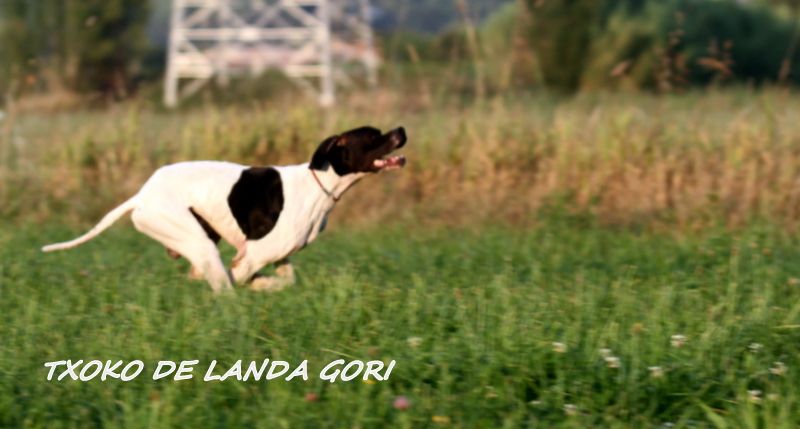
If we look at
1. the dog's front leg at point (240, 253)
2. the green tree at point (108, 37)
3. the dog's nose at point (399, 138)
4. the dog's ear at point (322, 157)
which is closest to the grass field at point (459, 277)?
the dog's front leg at point (240, 253)

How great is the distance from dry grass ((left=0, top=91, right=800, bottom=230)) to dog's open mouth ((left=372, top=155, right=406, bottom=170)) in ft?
11.0

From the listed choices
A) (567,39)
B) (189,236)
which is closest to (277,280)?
(189,236)

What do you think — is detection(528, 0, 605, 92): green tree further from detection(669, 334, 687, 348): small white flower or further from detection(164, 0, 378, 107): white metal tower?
detection(669, 334, 687, 348): small white flower

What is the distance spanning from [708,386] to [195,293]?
2714 millimetres

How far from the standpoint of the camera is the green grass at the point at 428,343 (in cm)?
430

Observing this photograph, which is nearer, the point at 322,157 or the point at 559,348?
the point at 559,348

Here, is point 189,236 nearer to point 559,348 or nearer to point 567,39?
point 559,348

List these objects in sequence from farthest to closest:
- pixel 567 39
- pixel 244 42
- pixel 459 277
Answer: pixel 244 42
pixel 567 39
pixel 459 277

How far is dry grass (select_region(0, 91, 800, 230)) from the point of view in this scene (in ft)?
32.3

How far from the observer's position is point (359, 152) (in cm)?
653

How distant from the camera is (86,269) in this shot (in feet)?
23.5

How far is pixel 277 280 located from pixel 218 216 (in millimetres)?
463

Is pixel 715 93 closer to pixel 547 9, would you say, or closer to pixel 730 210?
pixel 730 210

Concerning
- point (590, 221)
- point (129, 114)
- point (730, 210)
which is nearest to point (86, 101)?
point (129, 114)
